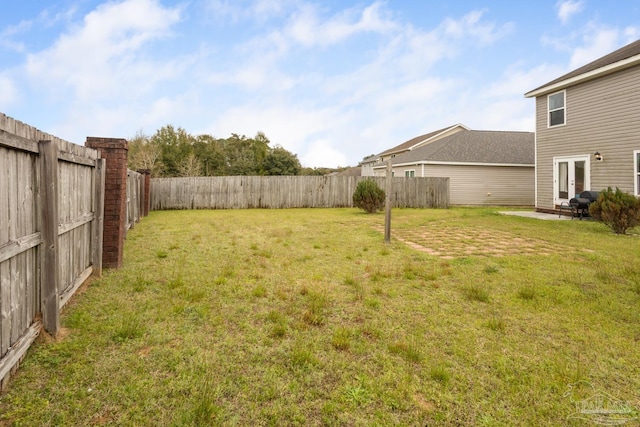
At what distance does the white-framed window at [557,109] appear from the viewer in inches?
495

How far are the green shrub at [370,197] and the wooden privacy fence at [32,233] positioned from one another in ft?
37.9

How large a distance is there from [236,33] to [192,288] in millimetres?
11665

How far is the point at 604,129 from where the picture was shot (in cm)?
1111

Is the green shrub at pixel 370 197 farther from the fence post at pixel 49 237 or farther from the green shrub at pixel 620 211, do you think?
the fence post at pixel 49 237

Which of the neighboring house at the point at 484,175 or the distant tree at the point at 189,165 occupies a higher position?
→ the distant tree at the point at 189,165

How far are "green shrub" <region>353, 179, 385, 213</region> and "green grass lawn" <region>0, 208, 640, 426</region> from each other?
895cm

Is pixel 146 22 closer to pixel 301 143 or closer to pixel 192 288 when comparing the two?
pixel 192 288

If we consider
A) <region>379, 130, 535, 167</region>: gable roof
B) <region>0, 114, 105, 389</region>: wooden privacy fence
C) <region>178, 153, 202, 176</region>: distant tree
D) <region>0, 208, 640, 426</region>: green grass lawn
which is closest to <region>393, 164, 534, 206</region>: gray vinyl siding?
<region>379, 130, 535, 167</region>: gable roof

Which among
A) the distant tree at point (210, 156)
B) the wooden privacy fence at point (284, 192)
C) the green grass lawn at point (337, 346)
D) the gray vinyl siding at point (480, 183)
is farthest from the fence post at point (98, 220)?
the distant tree at point (210, 156)

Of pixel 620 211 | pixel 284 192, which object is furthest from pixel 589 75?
pixel 284 192

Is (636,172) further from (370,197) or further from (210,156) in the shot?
(210,156)

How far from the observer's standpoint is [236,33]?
493 inches

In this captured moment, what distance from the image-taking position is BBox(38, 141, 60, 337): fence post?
246 cm

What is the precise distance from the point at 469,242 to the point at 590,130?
27.5 feet
